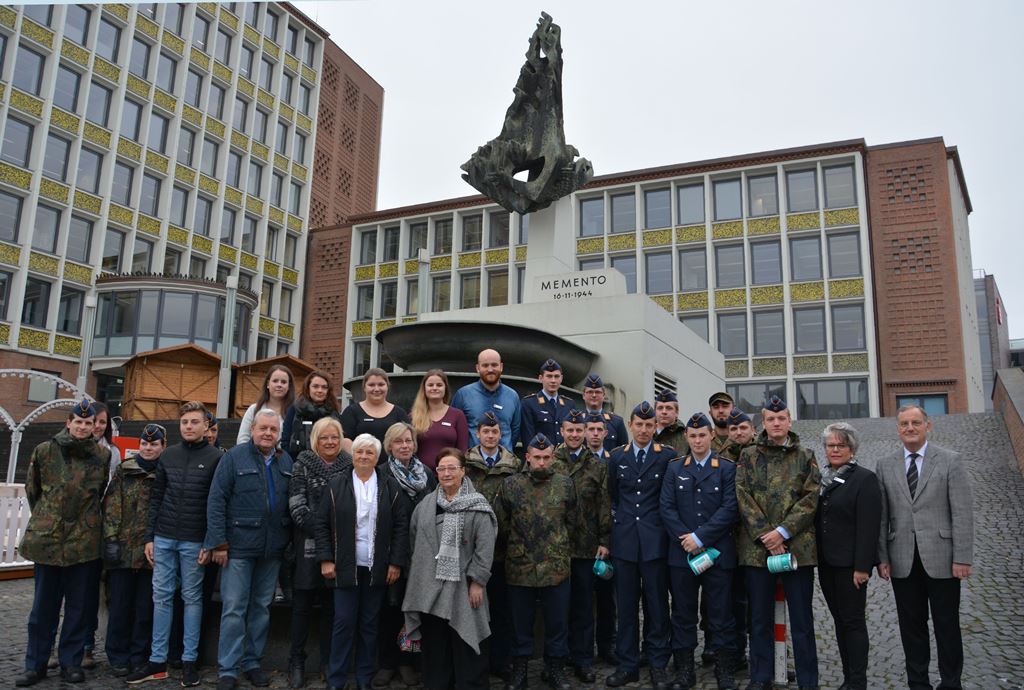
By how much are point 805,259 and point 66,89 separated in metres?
32.3

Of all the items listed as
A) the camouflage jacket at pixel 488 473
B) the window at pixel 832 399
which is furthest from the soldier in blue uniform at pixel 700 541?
the window at pixel 832 399

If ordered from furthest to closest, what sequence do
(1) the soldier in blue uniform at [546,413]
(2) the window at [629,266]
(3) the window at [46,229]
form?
(2) the window at [629,266] < (3) the window at [46,229] < (1) the soldier in blue uniform at [546,413]

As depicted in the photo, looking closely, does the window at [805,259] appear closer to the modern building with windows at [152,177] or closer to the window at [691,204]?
the window at [691,204]

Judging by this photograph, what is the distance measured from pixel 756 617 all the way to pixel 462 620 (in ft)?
6.16

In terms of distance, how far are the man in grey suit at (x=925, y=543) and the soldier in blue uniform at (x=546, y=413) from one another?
270 cm

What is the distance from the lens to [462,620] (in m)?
5.40

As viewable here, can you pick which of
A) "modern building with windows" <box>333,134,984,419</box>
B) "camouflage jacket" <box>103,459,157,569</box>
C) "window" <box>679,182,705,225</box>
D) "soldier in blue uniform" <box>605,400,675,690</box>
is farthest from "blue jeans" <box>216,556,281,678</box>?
"window" <box>679,182,705,225</box>

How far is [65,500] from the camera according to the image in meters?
6.00

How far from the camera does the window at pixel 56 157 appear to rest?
114ft

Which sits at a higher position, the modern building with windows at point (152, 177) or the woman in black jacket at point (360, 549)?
the modern building with windows at point (152, 177)

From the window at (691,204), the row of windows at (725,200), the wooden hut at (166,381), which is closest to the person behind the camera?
the wooden hut at (166,381)

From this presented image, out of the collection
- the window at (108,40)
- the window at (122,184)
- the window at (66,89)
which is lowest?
the window at (122,184)

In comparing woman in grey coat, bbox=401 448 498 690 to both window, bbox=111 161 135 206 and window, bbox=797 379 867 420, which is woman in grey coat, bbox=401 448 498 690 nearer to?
window, bbox=797 379 867 420

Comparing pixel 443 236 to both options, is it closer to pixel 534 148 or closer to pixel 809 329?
pixel 809 329
